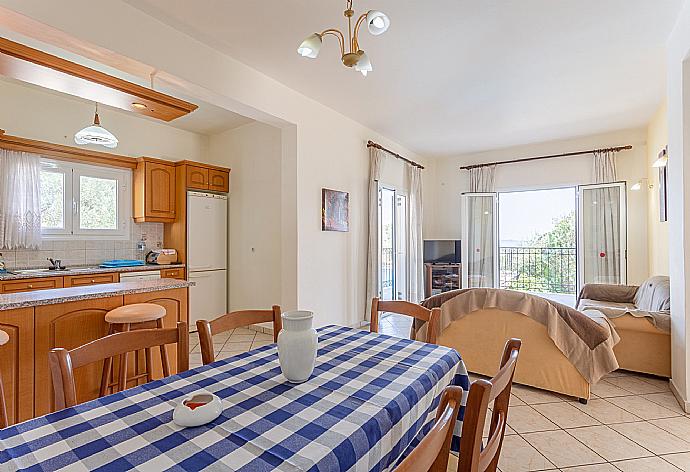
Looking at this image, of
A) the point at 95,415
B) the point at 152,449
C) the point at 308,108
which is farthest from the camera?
the point at 308,108

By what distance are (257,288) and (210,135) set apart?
8.53ft

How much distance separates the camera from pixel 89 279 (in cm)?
405

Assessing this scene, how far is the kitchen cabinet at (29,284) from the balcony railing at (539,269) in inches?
268

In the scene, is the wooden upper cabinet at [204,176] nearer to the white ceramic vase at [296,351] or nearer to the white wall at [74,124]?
the white wall at [74,124]

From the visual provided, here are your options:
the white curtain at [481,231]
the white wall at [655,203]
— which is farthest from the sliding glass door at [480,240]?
the white wall at [655,203]

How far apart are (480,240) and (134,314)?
560 cm

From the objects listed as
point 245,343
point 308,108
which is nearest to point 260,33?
point 308,108

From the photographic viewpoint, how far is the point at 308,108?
407cm

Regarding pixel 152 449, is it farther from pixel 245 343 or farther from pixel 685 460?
pixel 245 343

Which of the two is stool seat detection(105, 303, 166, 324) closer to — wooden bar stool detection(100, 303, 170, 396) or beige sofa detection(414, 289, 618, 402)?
wooden bar stool detection(100, 303, 170, 396)

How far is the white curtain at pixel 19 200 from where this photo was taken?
3.89 m

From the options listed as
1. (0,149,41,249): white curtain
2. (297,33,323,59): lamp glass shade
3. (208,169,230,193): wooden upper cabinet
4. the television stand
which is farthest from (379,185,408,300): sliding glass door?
(0,149,41,249): white curtain

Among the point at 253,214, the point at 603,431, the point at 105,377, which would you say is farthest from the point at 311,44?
the point at 253,214

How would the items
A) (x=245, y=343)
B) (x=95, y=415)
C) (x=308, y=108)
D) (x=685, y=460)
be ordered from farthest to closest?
(x=245, y=343) → (x=308, y=108) → (x=685, y=460) → (x=95, y=415)
